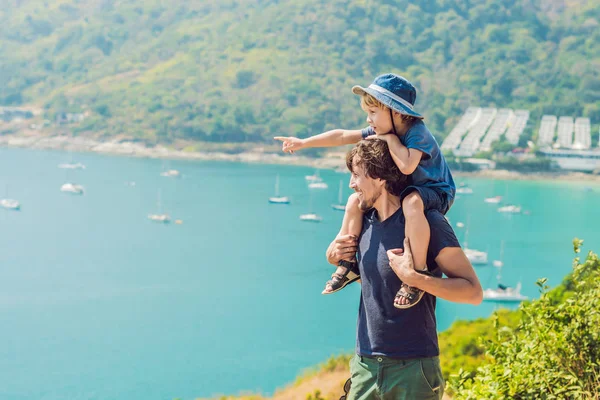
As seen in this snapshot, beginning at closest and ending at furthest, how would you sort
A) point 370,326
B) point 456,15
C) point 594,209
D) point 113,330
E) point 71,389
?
1. point 370,326
2. point 71,389
3. point 113,330
4. point 594,209
5. point 456,15

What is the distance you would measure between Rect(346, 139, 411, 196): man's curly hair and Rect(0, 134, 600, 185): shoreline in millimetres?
50986

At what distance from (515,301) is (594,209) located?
24.4m

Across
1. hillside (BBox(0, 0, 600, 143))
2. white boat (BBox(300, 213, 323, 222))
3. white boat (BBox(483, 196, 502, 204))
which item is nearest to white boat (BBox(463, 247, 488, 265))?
white boat (BBox(300, 213, 323, 222))

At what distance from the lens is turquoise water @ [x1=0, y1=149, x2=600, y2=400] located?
688 inches

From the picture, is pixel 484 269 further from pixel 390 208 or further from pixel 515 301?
pixel 390 208

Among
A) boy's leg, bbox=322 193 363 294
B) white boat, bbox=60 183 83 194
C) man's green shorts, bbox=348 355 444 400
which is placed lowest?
white boat, bbox=60 183 83 194

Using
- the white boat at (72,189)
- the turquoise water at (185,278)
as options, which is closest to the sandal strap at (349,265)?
the turquoise water at (185,278)

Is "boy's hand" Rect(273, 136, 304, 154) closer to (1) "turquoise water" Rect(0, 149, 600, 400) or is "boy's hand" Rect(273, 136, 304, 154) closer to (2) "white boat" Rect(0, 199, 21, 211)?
(1) "turquoise water" Rect(0, 149, 600, 400)

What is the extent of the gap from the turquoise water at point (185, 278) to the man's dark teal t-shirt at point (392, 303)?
48.1ft

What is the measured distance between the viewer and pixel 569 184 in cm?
5503

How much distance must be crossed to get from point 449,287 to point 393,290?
113 millimetres

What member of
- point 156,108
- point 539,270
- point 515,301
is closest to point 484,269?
point 539,270

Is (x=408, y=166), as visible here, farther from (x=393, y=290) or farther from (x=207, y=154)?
(x=207, y=154)

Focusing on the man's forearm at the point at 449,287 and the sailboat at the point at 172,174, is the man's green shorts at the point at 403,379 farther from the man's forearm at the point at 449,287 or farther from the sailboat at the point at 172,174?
the sailboat at the point at 172,174
